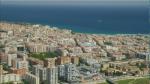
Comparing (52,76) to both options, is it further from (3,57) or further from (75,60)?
(3,57)

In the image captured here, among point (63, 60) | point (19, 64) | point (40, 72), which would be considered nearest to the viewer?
point (40, 72)

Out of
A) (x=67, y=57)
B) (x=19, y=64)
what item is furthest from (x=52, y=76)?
(x=67, y=57)

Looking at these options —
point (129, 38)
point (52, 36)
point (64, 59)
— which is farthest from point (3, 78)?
point (129, 38)

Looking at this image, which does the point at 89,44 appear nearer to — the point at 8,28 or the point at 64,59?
the point at 64,59

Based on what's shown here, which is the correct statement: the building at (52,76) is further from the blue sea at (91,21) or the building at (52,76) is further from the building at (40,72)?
the blue sea at (91,21)

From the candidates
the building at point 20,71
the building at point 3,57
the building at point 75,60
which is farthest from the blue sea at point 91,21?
the building at point 20,71

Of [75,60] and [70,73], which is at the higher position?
[75,60]

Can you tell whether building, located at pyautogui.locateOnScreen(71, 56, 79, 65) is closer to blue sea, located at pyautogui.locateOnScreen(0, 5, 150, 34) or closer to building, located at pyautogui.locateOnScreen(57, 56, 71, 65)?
building, located at pyautogui.locateOnScreen(57, 56, 71, 65)

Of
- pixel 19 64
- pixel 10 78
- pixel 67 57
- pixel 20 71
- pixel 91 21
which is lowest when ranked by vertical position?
pixel 10 78

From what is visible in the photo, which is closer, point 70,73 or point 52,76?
point 52,76
